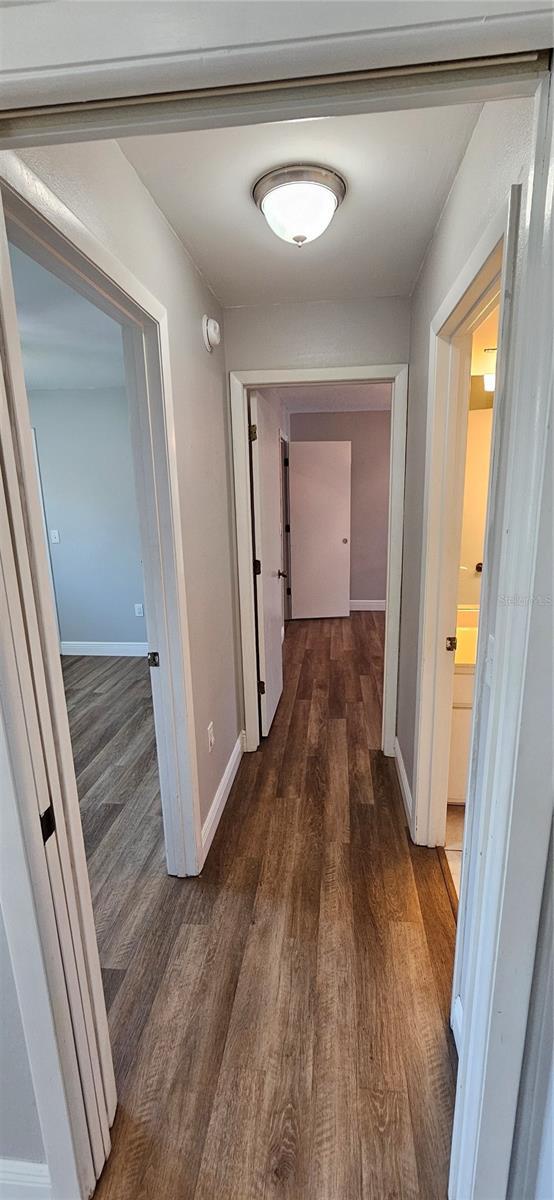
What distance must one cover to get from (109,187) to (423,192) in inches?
36.1

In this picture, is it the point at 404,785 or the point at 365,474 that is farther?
the point at 365,474

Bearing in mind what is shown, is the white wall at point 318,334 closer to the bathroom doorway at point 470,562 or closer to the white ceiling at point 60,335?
the bathroom doorway at point 470,562

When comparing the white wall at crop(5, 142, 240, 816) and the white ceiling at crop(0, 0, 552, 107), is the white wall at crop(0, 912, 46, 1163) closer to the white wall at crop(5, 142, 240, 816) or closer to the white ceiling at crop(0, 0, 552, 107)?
the white wall at crop(5, 142, 240, 816)

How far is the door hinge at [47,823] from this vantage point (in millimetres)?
911

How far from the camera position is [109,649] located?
4688mm

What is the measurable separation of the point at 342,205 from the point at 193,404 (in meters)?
0.80

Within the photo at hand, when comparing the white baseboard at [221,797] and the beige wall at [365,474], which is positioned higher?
the beige wall at [365,474]

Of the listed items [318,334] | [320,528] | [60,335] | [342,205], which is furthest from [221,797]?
[320,528]

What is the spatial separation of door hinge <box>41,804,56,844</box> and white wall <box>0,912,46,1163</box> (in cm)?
16

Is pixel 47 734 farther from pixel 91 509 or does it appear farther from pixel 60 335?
pixel 91 509

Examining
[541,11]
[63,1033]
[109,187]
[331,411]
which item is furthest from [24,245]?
[331,411]

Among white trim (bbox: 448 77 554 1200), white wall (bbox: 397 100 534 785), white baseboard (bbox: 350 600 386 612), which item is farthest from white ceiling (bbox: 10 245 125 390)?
white baseboard (bbox: 350 600 386 612)

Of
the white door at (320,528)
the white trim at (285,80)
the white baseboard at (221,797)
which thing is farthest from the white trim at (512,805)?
the white door at (320,528)

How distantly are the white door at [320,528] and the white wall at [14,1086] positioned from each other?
15.4ft
